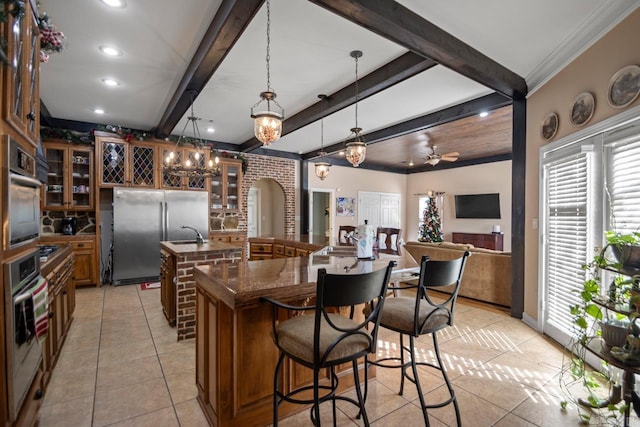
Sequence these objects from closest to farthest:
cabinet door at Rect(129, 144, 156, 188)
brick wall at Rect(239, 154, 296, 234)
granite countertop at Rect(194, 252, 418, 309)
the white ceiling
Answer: granite countertop at Rect(194, 252, 418, 309)
the white ceiling
cabinet door at Rect(129, 144, 156, 188)
brick wall at Rect(239, 154, 296, 234)

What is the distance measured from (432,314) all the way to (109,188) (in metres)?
5.83

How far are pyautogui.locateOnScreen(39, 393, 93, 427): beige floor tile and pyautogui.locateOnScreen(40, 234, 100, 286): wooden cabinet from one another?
3.59 metres

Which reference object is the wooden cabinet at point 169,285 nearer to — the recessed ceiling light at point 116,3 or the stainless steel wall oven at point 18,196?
the stainless steel wall oven at point 18,196

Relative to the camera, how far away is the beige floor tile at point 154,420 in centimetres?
180

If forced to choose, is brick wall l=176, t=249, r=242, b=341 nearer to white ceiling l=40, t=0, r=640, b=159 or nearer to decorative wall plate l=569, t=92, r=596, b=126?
white ceiling l=40, t=0, r=640, b=159

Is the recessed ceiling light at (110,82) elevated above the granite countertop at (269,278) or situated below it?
above

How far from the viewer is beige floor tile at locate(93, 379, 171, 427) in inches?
74.0

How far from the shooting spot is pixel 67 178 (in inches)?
194

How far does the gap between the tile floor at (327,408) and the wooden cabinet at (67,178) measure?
2444mm

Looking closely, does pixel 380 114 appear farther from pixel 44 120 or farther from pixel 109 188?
pixel 44 120

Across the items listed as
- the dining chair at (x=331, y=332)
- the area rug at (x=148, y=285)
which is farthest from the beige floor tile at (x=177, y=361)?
the area rug at (x=148, y=285)

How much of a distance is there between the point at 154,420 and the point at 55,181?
4.93 meters

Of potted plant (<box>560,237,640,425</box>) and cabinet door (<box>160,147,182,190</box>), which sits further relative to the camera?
cabinet door (<box>160,147,182,190</box>)

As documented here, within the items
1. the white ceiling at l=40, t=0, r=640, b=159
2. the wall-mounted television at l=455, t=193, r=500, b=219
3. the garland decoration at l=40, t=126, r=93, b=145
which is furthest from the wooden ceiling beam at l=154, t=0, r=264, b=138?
the wall-mounted television at l=455, t=193, r=500, b=219
